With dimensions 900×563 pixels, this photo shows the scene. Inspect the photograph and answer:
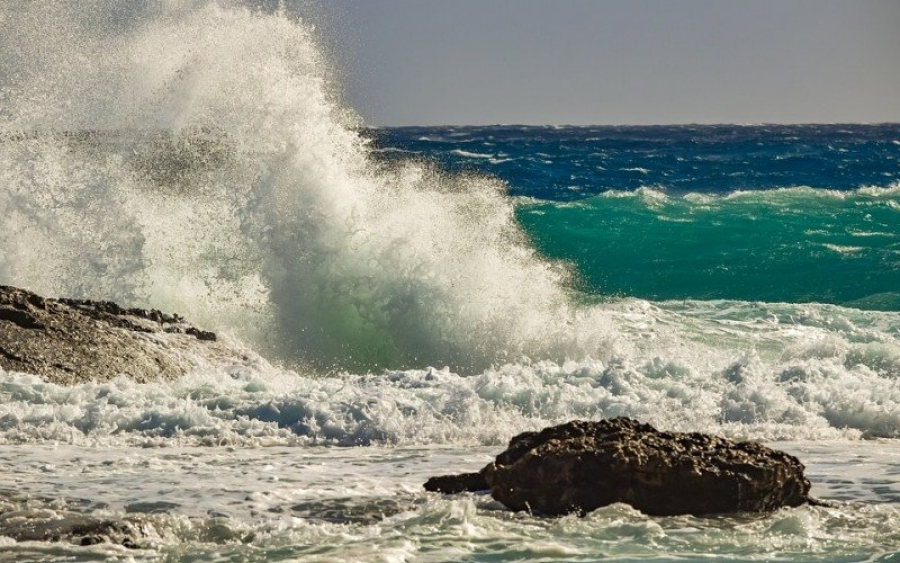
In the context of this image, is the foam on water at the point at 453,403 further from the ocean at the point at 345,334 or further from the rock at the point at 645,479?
the rock at the point at 645,479

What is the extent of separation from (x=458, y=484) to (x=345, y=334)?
6.62 m

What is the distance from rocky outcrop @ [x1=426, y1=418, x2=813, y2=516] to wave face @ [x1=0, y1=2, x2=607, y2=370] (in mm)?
6001

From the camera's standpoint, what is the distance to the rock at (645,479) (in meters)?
5.55

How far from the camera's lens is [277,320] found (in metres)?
12.4

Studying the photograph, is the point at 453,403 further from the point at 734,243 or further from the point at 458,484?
the point at 734,243

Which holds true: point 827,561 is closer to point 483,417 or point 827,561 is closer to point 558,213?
point 483,417

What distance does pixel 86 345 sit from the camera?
9133 mm

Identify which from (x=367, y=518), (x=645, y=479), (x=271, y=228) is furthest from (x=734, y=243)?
(x=367, y=518)

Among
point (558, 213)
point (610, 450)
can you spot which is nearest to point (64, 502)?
point (610, 450)

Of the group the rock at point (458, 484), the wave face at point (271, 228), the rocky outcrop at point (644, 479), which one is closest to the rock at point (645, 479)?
the rocky outcrop at point (644, 479)

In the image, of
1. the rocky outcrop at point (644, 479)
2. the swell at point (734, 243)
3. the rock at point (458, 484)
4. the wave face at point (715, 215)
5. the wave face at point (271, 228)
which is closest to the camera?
the rocky outcrop at point (644, 479)

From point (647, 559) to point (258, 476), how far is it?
231 cm

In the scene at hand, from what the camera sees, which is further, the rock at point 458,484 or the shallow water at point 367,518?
the rock at point 458,484

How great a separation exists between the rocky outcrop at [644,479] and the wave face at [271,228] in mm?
6001
